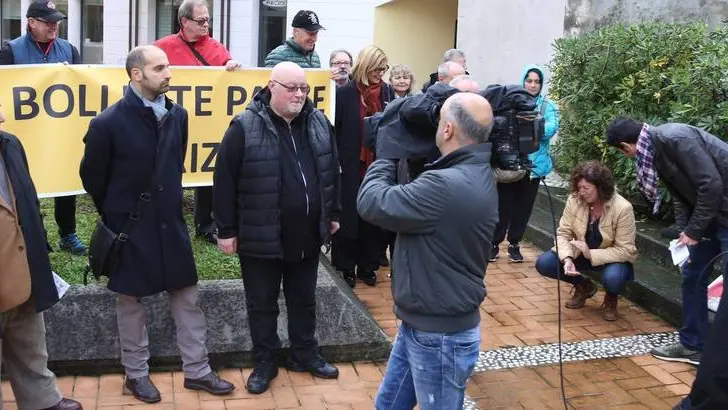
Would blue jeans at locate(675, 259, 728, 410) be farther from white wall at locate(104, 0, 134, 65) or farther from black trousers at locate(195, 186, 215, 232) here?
→ white wall at locate(104, 0, 134, 65)

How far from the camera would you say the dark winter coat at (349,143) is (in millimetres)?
6043

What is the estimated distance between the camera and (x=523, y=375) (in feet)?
16.5

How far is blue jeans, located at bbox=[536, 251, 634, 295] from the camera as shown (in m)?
5.88

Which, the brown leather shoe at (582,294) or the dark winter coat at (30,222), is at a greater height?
the dark winter coat at (30,222)

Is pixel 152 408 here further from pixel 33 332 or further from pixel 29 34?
pixel 29 34

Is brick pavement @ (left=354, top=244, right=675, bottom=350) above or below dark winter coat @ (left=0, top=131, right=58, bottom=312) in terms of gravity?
below

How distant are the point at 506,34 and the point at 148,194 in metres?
7.37

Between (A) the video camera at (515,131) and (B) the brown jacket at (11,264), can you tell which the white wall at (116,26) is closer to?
(B) the brown jacket at (11,264)

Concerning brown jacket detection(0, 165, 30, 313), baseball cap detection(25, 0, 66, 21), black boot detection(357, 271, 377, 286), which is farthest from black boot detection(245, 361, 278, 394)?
baseball cap detection(25, 0, 66, 21)

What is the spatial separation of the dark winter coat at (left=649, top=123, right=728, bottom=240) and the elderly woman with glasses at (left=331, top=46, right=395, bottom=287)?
2.05 m

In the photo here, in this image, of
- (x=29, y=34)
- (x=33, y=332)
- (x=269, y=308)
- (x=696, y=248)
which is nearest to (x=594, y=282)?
(x=696, y=248)

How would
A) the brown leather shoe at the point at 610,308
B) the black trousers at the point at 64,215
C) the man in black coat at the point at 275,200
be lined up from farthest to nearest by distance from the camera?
the brown leather shoe at the point at 610,308
the black trousers at the point at 64,215
the man in black coat at the point at 275,200

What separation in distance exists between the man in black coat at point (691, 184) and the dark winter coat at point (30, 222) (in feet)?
11.1

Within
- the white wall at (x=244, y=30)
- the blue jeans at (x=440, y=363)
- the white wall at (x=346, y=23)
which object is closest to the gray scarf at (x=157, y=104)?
the blue jeans at (x=440, y=363)
